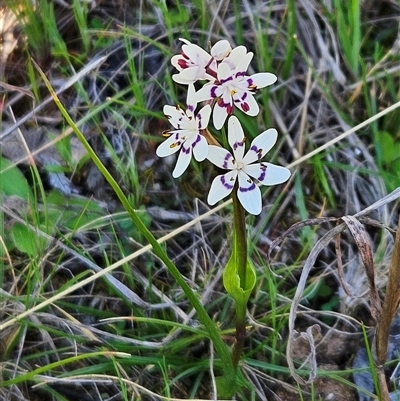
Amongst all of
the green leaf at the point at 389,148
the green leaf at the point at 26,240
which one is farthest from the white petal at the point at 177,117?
the green leaf at the point at 389,148

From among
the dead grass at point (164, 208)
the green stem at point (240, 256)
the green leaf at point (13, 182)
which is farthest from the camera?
the green leaf at point (13, 182)

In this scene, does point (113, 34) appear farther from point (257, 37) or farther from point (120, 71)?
point (257, 37)

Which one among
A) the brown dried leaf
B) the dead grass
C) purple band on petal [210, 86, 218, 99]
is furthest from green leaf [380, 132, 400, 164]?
purple band on petal [210, 86, 218, 99]

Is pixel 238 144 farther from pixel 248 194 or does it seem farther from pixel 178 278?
pixel 178 278

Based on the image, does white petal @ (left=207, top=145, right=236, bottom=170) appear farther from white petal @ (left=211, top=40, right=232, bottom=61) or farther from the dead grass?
the dead grass

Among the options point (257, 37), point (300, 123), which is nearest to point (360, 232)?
point (300, 123)

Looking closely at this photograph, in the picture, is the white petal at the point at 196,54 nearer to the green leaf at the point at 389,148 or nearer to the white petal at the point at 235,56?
the white petal at the point at 235,56
